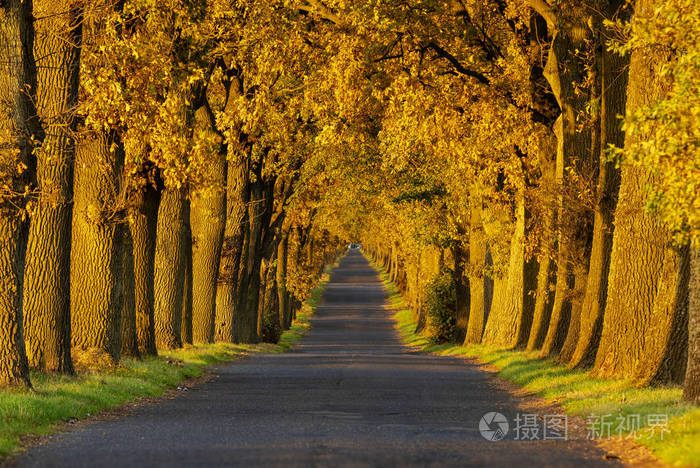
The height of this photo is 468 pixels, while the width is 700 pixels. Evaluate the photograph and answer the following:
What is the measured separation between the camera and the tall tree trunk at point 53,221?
1983cm

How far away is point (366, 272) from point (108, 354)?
14485 cm

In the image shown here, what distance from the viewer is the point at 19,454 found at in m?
12.3

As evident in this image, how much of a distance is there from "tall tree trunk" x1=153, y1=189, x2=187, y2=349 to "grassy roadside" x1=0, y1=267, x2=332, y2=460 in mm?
667

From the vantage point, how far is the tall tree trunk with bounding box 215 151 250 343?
39.9 meters

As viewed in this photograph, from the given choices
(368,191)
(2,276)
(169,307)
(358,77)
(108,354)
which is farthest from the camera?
(368,191)

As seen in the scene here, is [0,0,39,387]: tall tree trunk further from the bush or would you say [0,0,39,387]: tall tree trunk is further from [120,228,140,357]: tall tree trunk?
the bush

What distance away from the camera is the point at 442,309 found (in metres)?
49.4

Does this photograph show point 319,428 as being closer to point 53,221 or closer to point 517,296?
point 53,221

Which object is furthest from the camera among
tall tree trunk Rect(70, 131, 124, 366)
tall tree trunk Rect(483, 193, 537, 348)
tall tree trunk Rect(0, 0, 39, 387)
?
tall tree trunk Rect(483, 193, 537, 348)

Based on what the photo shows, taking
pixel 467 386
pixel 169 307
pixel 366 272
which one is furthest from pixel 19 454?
pixel 366 272

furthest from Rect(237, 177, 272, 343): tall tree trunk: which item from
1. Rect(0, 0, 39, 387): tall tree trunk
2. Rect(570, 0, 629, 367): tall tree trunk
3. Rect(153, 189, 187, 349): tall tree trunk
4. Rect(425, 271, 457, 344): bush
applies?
Rect(0, 0, 39, 387): tall tree trunk

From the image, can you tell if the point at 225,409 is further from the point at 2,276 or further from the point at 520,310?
the point at 520,310

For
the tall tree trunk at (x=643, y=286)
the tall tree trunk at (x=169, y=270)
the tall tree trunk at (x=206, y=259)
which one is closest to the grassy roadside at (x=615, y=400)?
the tall tree trunk at (x=643, y=286)

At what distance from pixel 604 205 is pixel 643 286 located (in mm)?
3573
